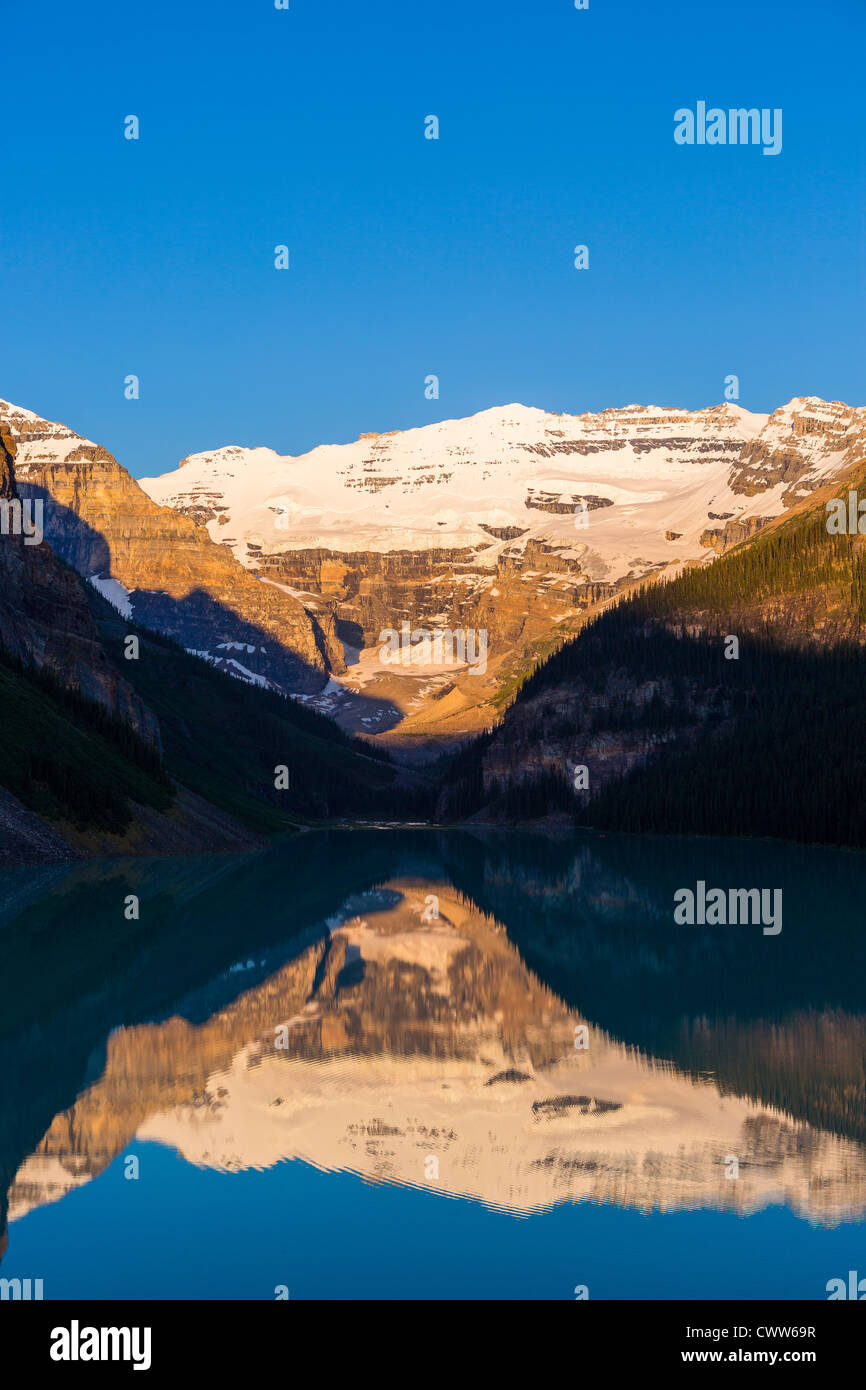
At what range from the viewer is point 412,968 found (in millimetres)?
53500

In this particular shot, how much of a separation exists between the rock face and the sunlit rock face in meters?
123

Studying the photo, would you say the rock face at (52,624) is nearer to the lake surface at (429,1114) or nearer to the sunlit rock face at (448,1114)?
the lake surface at (429,1114)

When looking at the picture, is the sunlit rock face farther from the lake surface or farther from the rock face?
the rock face

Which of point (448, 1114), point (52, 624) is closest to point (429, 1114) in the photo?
point (448, 1114)

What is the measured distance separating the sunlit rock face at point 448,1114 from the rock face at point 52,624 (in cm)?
12322

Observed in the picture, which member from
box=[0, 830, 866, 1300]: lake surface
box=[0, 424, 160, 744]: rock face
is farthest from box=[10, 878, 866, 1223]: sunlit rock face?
box=[0, 424, 160, 744]: rock face

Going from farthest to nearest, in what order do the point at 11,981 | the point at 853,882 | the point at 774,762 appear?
the point at 774,762 < the point at 853,882 < the point at 11,981

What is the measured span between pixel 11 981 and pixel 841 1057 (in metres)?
28.1

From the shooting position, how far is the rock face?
162250mm

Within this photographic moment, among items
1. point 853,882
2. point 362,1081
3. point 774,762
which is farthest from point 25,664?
point 362,1081

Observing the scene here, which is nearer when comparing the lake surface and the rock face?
the lake surface

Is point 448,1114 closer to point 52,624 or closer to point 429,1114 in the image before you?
point 429,1114
